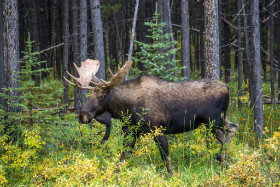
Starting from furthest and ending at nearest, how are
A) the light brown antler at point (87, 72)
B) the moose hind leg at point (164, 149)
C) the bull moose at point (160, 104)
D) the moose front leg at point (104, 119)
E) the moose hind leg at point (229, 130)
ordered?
the moose hind leg at point (229, 130) → the light brown antler at point (87, 72) → the moose front leg at point (104, 119) → the bull moose at point (160, 104) → the moose hind leg at point (164, 149)

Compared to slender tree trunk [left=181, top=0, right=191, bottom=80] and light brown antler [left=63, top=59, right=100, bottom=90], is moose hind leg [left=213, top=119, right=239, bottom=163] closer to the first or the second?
light brown antler [left=63, top=59, right=100, bottom=90]

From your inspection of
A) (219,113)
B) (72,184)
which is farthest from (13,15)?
(219,113)

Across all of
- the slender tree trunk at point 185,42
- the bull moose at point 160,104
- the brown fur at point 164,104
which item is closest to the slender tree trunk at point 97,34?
the slender tree trunk at point 185,42

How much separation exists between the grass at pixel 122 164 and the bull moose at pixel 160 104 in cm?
33

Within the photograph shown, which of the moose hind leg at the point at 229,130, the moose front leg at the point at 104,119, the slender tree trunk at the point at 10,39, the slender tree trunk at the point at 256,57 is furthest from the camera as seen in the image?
the slender tree trunk at the point at 256,57

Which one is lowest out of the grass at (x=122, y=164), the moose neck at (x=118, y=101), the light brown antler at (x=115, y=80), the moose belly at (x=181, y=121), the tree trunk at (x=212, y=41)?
the grass at (x=122, y=164)

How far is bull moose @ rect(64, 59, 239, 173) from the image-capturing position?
605 centimetres

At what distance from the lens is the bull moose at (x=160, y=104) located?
6.05 m

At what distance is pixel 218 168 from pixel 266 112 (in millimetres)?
9095

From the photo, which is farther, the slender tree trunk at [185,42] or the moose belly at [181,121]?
the slender tree trunk at [185,42]

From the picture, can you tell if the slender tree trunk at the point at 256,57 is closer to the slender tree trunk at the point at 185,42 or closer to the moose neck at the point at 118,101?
the slender tree trunk at the point at 185,42

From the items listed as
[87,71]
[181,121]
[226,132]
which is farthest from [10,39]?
[226,132]

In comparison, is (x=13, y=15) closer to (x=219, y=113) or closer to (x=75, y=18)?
(x=219, y=113)

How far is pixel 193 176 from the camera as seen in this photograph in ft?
17.1
